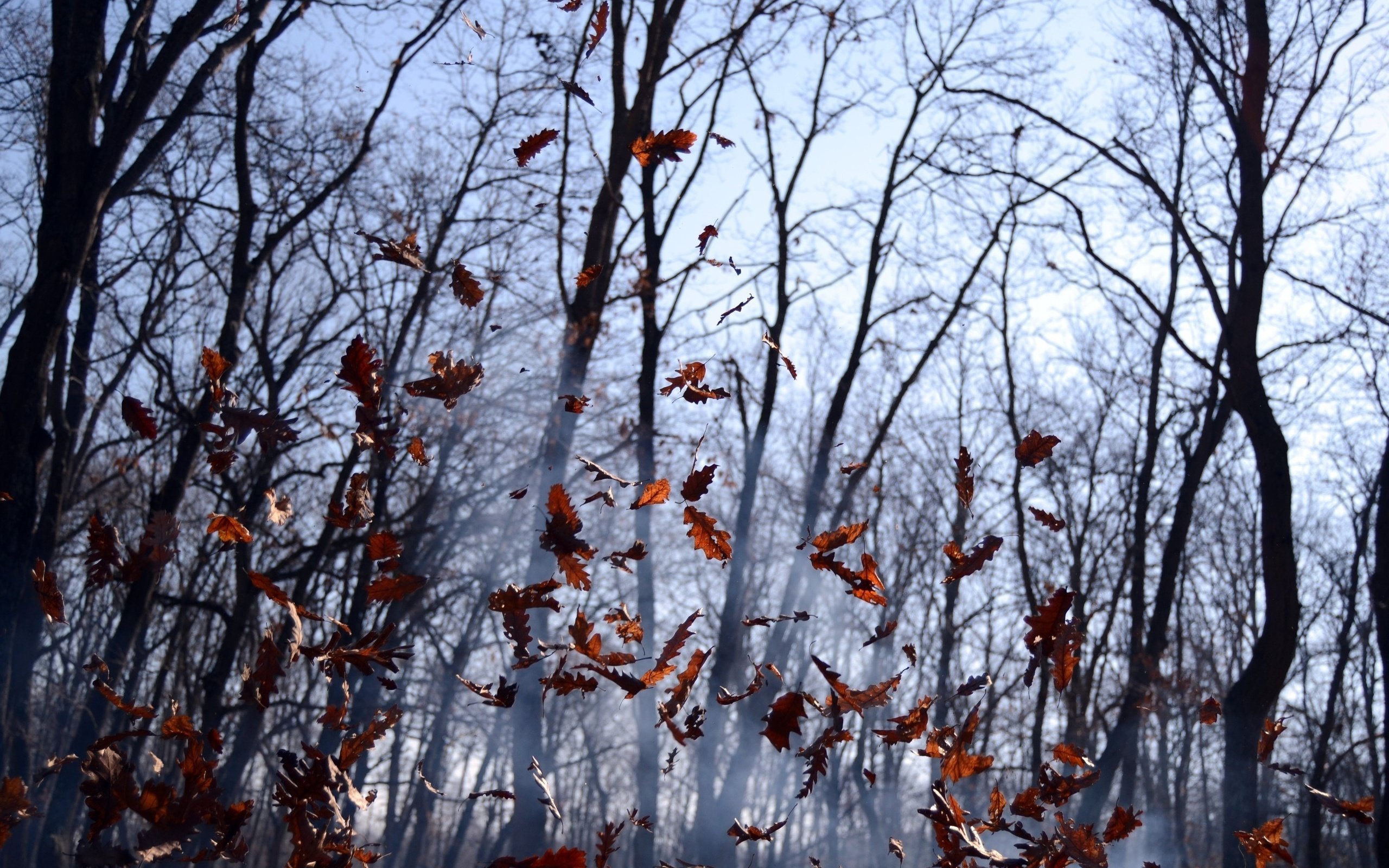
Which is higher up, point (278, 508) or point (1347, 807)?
point (278, 508)

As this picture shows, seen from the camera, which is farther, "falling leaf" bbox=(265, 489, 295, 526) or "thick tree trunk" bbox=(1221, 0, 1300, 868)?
"thick tree trunk" bbox=(1221, 0, 1300, 868)

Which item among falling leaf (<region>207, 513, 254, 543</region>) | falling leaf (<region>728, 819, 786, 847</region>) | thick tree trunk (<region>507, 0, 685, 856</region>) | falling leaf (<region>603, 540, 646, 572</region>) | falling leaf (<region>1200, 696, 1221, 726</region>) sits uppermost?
thick tree trunk (<region>507, 0, 685, 856</region>)

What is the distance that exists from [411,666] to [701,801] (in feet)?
36.4

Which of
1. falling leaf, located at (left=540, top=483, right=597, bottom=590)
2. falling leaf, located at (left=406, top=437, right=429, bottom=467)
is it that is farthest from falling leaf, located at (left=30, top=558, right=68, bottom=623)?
falling leaf, located at (left=540, top=483, right=597, bottom=590)

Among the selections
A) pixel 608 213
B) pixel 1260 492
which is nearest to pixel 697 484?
pixel 1260 492

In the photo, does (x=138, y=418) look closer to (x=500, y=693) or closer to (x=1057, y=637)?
(x=500, y=693)

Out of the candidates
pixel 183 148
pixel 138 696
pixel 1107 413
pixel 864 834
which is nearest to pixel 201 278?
pixel 183 148

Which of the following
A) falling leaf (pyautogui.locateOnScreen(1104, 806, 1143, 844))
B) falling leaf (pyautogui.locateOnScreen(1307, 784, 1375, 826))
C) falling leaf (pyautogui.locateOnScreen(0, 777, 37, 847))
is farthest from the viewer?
falling leaf (pyautogui.locateOnScreen(1104, 806, 1143, 844))

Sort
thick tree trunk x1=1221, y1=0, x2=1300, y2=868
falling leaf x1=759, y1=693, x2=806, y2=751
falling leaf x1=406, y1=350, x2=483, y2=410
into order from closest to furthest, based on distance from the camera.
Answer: falling leaf x1=759, y1=693, x2=806, y2=751 → falling leaf x1=406, y1=350, x2=483, y2=410 → thick tree trunk x1=1221, y1=0, x2=1300, y2=868

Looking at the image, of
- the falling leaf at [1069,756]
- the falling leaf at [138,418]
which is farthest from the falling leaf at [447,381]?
the falling leaf at [1069,756]

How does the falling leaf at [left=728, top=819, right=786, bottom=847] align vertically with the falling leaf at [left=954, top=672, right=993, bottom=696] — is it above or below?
below

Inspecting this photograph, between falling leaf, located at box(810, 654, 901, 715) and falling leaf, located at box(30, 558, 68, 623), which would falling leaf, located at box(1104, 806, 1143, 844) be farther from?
falling leaf, located at box(30, 558, 68, 623)

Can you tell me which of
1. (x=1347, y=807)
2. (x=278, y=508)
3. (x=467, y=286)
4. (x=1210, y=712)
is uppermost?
(x=467, y=286)

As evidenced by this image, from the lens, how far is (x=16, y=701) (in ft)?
21.6
